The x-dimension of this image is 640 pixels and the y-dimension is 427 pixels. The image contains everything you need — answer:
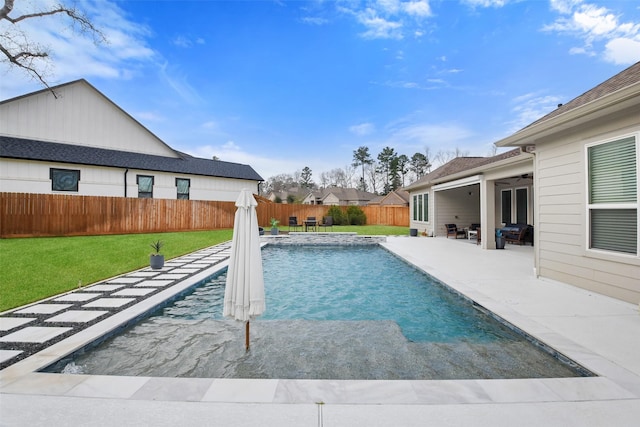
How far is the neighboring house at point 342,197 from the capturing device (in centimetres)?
4778

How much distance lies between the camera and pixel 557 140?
18.5 feet

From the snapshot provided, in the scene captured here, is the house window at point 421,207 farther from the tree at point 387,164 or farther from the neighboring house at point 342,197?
the neighboring house at point 342,197

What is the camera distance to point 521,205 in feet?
39.8

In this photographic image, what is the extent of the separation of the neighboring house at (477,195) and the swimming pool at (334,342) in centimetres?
569

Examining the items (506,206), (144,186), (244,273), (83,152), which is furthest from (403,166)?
(244,273)

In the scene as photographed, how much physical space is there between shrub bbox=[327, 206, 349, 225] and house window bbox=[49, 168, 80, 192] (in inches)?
668

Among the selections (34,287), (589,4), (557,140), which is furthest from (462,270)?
(34,287)

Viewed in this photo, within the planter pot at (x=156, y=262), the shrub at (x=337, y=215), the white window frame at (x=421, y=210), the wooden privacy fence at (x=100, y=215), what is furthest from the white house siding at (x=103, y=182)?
the white window frame at (x=421, y=210)

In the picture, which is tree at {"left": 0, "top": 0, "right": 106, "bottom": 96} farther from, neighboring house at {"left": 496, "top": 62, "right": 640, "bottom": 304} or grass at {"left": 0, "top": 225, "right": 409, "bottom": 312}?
neighboring house at {"left": 496, "top": 62, "right": 640, "bottom": 304}

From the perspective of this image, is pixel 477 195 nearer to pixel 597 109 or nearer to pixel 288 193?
pixel 597 109

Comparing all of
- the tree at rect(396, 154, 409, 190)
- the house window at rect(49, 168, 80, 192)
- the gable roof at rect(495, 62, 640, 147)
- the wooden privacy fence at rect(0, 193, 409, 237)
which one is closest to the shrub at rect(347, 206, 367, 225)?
the wooden privacy fence at rect(0, 193, 409, 237)

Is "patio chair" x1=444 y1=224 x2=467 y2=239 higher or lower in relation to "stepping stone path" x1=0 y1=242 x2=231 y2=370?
higher

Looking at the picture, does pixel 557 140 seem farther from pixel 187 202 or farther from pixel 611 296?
pixel 187 202

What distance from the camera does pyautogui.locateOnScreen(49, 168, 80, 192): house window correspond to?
14.5 m
